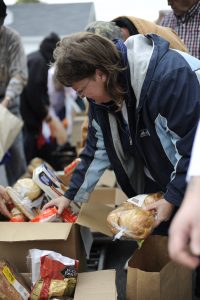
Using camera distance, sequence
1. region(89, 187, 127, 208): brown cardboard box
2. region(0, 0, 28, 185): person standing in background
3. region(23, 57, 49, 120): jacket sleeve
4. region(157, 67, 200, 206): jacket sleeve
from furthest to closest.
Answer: region(23, 57, 49, 120): jacket sleeve < region(0, 0, 28, 185): person standing in background < region(89, 187, 127, 208): brown cardboard box < region(157, 67, 200, 206): jacket sleeve

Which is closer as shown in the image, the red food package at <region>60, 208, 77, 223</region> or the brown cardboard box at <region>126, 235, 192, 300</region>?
the brown cardboard box at <region>126, 235, 192, 300</region>

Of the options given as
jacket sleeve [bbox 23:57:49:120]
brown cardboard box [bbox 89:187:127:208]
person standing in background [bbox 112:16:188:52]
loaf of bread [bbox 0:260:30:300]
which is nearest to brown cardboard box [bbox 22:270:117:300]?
loaf of bread [bbox 0:260:30:300]

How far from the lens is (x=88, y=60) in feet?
5.88

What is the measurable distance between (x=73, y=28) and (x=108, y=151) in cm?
654

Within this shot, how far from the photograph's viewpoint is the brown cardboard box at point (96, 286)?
1.75 metres

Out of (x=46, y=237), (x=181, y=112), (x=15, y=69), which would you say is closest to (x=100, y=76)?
(x=181, y=112)

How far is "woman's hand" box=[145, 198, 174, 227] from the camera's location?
1767mm

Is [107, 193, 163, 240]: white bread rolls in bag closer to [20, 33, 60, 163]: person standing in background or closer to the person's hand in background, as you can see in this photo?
Answer: the person's hand in background

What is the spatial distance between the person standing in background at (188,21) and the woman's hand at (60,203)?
4.40ft

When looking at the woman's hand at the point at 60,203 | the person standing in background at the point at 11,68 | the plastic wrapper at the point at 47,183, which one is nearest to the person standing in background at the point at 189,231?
the woman's hand at the point at 60,203

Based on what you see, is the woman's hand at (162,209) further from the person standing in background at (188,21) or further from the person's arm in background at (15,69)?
the person's arm in background at (15,69)

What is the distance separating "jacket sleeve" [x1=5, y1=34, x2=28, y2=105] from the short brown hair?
6.22 ft

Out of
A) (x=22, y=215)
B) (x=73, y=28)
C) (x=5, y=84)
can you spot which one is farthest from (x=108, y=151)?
(x=73, y=28)

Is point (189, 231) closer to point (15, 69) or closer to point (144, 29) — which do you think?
point (144, 29)
